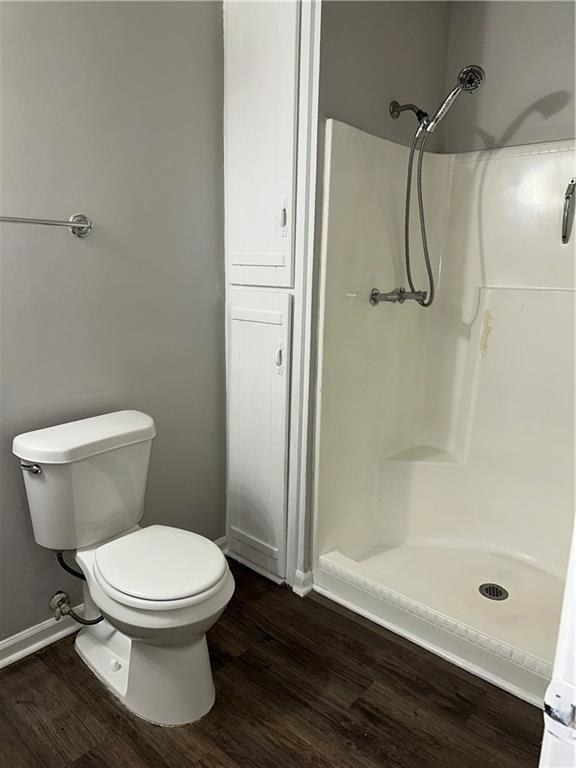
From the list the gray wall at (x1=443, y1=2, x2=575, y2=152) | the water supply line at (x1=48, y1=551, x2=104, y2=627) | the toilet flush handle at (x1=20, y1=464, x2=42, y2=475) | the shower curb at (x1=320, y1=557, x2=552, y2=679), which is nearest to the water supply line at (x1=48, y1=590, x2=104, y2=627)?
the water supply line at (x1=48, y1=551, x2=104, y2=627)

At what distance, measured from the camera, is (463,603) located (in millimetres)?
1990

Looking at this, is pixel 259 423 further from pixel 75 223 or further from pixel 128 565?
pixel 75 223

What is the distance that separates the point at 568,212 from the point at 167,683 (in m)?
2.08

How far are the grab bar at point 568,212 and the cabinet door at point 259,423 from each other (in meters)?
1.10

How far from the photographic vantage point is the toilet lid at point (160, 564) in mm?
1400

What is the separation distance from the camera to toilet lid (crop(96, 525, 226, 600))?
1400 millimetres

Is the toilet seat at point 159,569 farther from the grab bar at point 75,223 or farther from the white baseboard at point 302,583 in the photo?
the grab bar at point 75,223

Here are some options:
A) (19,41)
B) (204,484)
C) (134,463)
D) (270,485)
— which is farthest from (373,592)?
(19,41)

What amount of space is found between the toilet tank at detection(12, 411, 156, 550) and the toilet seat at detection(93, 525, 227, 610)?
3.9 inches

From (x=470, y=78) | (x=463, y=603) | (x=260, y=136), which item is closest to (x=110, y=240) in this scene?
(x=260, y=136)

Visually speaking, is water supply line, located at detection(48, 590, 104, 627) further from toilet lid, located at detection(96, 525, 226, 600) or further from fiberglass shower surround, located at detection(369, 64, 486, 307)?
fiberglass shower surround, located at detection(369, 64, 486, 307)

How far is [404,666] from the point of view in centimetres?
174

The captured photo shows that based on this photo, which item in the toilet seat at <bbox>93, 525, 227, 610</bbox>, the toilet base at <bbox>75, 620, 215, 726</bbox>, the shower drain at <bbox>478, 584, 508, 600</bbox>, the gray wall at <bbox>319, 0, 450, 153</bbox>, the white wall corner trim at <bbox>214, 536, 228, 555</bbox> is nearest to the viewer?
the toilet seat at <bbox>93, 525, 227, 610</bbox>

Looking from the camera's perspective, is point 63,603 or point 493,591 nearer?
point 63,603
